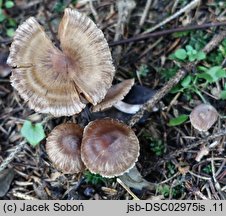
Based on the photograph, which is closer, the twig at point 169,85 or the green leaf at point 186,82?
the twig at point 169,85

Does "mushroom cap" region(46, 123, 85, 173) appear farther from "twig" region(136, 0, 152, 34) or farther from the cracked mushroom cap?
"twig" region(136, 0, 152, 34)

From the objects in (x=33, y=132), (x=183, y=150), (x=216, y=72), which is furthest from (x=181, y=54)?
(x=33, y=132)

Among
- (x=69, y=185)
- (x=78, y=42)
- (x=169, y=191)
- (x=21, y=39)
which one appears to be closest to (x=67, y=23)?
(x=78, y=42)

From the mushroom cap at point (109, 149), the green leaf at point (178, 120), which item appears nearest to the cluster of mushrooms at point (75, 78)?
the mushroom cap at point (109, 149)

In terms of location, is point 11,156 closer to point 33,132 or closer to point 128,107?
point 33,132

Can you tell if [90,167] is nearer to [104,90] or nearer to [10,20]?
[104,90]

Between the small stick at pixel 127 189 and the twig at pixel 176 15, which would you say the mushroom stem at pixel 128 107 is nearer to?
the small stick at pixel 127 189

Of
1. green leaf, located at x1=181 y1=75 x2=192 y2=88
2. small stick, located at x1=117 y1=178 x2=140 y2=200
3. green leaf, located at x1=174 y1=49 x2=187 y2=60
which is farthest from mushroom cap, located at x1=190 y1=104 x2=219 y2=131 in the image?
small stick, located at x1=117 y1=178 x2=140 y2=200
